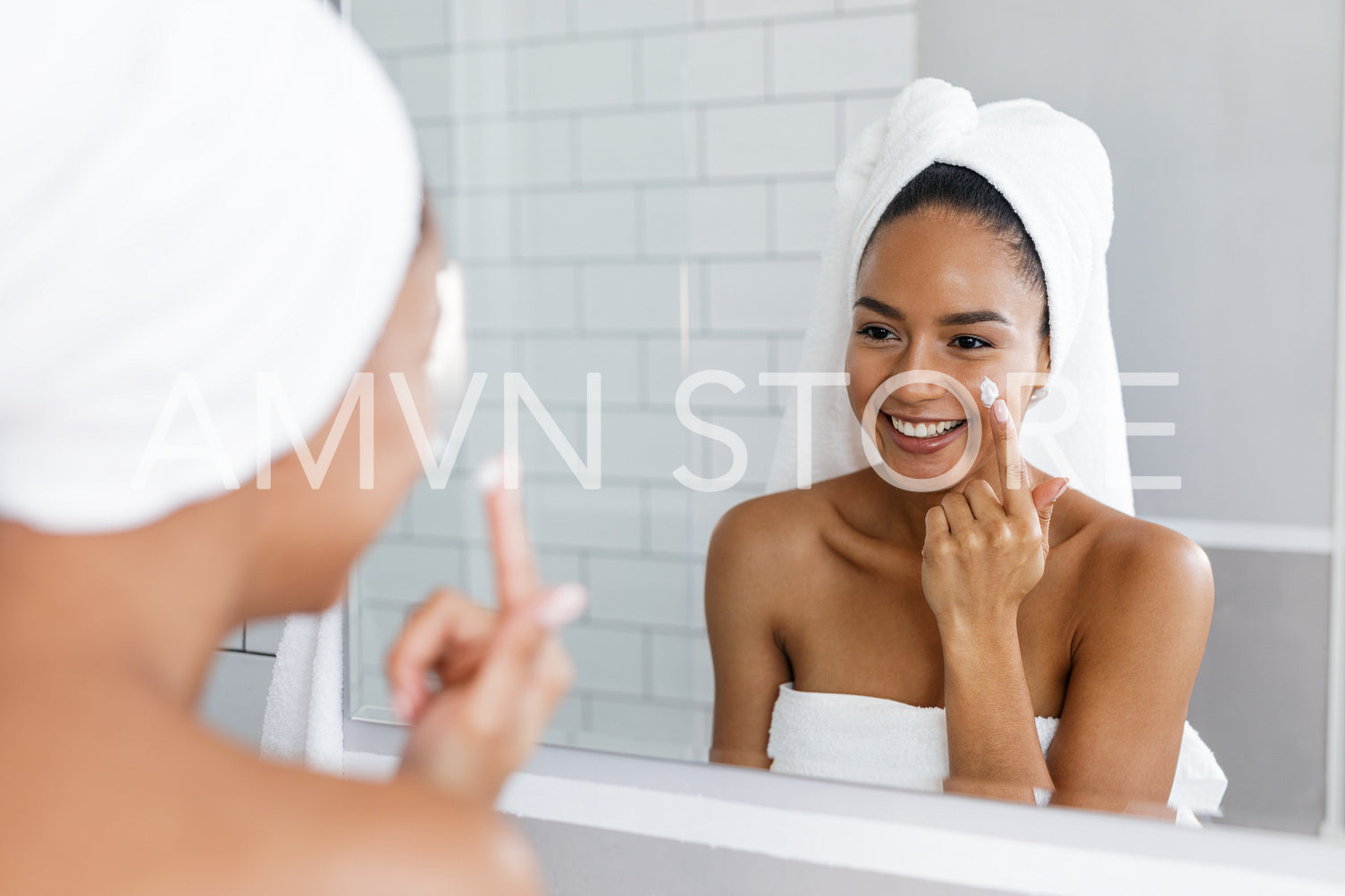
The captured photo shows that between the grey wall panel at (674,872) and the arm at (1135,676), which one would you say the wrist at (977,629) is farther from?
the grey wall panel at (674,872)

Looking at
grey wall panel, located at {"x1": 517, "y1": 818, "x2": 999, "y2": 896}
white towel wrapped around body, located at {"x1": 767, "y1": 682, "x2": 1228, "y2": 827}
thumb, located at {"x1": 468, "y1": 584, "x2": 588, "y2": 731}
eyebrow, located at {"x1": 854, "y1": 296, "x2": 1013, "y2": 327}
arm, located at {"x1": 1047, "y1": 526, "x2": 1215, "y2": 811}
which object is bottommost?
grey wall panel, located at {"x1": 517, "y1": 818, "x2": 999, "y2": 896}

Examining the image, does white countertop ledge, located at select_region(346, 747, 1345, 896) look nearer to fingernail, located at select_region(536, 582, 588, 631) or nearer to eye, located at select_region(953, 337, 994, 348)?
eye, located at select_region(953, 337, 994, 348)

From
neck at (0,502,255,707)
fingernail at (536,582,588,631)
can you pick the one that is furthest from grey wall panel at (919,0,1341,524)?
neck at (0,502,255,707)

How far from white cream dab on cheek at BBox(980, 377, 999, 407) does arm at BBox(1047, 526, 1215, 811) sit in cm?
13

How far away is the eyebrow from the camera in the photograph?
717 millimetres

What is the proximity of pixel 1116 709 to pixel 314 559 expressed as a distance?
1.82 ft

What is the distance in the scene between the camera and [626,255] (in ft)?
2.74

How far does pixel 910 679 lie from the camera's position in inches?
30.8

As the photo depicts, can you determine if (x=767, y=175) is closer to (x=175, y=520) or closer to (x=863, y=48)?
(x=863, y=48)

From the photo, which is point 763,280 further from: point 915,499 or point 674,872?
point 674,872

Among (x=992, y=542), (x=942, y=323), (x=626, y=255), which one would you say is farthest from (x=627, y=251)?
(x=992, y=542)

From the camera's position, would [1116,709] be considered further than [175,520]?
Yes

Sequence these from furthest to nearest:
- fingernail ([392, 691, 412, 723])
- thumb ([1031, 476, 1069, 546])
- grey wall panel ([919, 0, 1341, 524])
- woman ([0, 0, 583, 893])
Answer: thumb ([1031, 476, 1069, 546]), grey wall panel ([919, 0, 1341, 524]), fingernail ([392, 691, 412, 723]), woman ([0, 0, 583, 893])

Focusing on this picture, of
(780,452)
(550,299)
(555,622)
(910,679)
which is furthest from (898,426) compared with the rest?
(555,622)
